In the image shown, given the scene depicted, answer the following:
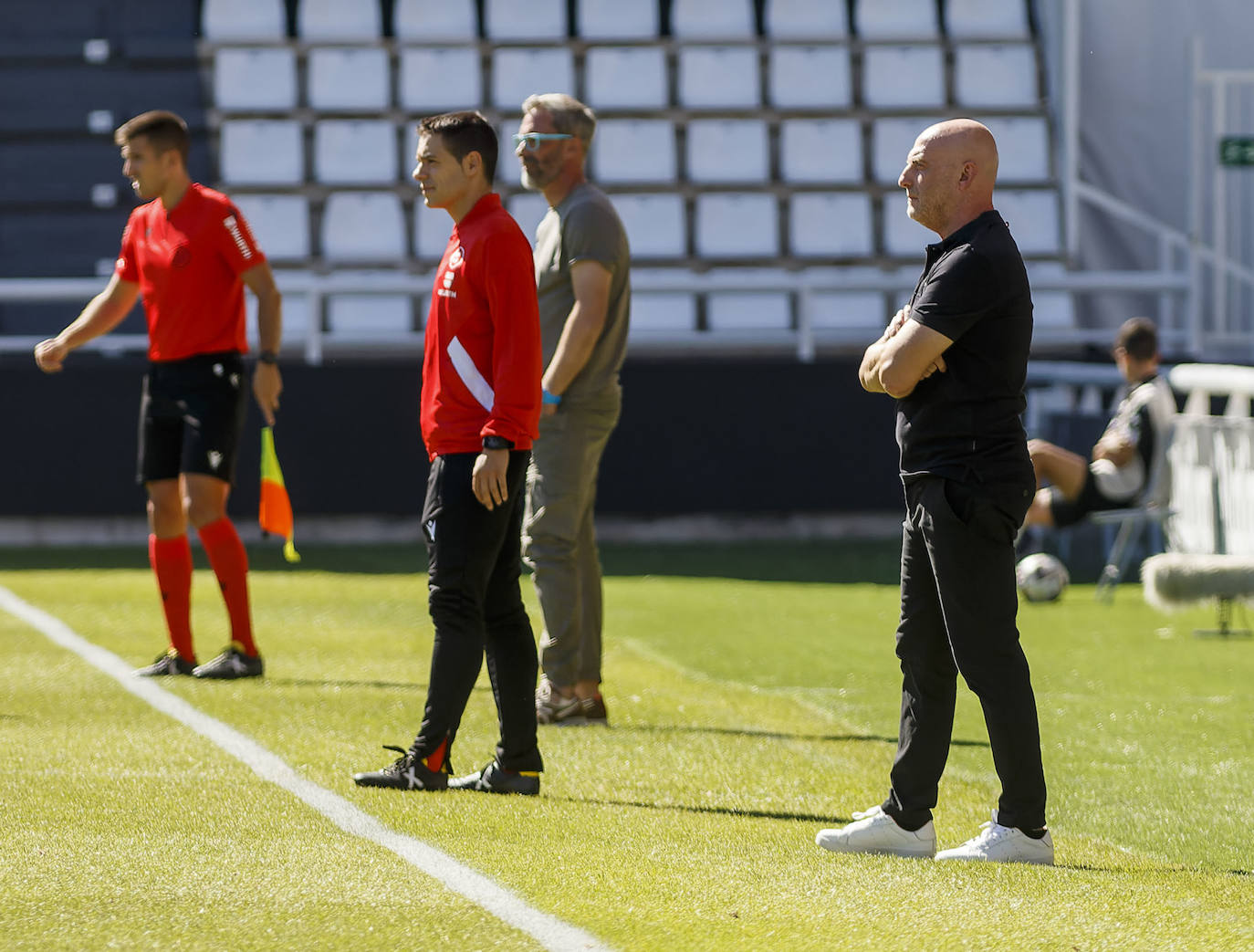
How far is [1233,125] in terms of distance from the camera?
58.5 feet

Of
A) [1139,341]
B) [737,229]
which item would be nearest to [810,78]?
[737,229]

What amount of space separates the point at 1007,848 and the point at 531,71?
583 inches

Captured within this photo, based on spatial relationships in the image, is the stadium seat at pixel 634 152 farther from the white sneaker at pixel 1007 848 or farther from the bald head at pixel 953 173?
the white sneaker at pixel 1007 848

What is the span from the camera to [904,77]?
18.4 m

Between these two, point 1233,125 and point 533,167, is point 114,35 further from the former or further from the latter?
point 533,167

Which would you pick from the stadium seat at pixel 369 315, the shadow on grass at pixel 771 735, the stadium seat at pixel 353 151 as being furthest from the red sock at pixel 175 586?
the stadium seat at pixel 353 151

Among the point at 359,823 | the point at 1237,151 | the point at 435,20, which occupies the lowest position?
the point at 359,823

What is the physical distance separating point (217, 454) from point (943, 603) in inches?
141

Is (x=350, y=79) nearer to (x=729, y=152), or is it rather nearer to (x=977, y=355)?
(x=729, y=152)

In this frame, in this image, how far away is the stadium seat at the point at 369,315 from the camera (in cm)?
1659

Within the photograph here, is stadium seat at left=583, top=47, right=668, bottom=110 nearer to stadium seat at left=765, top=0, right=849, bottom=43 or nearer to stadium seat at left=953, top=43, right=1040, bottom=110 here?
stadium seat at left=765, top=0, right=849, bottom=43

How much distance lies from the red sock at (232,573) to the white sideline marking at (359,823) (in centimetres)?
39

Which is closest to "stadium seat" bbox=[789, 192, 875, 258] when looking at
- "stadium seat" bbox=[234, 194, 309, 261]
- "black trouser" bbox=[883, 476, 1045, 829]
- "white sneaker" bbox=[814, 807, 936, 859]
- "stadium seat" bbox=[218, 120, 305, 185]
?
"stadium seat" bbox=[234, 194, 309, 261]

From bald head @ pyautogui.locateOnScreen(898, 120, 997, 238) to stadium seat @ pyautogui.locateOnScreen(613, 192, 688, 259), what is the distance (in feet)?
42.6
